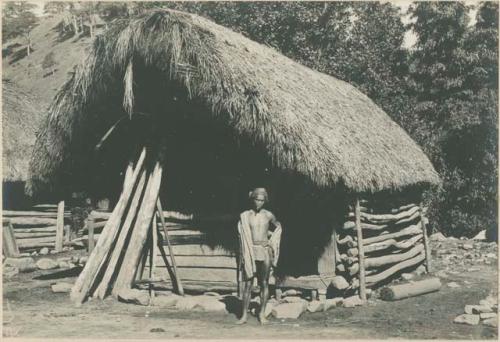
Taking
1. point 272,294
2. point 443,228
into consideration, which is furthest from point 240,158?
point 443,228

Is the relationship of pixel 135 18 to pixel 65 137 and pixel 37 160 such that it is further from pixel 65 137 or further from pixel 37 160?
pixel 37 160

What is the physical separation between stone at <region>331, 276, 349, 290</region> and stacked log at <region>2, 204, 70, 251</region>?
958cm

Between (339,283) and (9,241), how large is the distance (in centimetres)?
909

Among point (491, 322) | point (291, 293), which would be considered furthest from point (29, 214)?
point (491, 322)

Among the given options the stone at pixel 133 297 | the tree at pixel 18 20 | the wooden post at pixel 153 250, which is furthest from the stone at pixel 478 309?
the tree at pixel 18 20

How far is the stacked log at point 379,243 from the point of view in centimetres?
855

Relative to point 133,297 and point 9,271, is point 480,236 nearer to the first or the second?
point 133,297

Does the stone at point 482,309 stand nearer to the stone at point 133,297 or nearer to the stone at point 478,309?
the stone at point 478,309

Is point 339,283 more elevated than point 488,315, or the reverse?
point 339,283

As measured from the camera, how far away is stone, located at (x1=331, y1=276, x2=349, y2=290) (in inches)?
321

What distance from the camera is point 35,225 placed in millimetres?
15336

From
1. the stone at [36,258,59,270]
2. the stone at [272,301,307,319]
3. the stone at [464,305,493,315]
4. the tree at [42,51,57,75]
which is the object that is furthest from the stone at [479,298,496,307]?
the tree at [42,51,57,75]

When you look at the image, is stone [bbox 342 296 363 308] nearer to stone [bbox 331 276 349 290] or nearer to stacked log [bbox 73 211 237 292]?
stone [bbox 331 276 349 290]

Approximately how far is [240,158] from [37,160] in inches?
142
